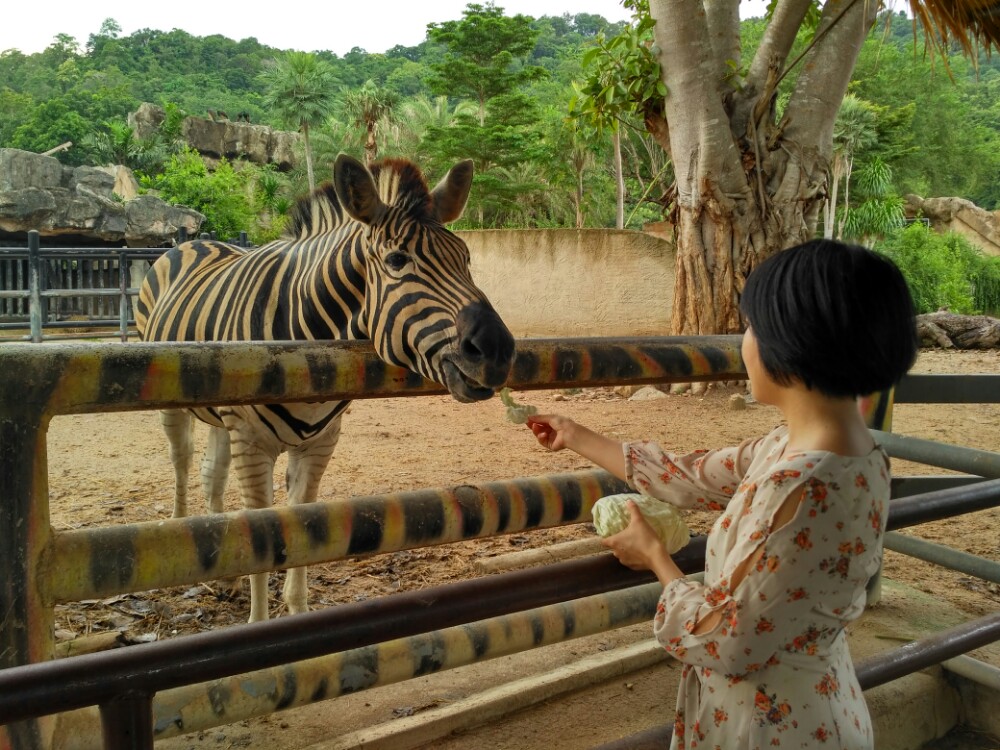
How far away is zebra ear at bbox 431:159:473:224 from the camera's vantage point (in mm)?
3309

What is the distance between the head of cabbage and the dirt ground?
4.66ft

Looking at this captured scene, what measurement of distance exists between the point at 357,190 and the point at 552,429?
1518 millimetres

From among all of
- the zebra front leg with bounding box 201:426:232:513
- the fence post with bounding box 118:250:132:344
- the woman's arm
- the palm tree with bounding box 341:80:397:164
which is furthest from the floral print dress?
the palm tree with bounding box 341:80:397:164

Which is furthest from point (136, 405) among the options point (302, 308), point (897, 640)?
point (897, 640)

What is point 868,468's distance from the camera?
4.21 feet

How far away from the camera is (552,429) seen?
6.02ft

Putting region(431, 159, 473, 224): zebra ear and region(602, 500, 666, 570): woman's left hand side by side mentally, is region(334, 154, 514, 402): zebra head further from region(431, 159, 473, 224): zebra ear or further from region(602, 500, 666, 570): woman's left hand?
region(602, 500, 666, 570): woman's left hand

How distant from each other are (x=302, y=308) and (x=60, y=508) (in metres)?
2.86

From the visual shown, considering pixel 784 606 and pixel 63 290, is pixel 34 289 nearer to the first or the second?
pixel 63 290

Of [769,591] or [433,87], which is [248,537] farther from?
[433,87]

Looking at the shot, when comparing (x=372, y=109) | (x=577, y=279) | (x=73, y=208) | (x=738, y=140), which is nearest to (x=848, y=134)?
(x=577, y=279)

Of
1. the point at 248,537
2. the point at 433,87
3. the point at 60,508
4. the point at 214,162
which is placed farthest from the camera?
the point at 214,162

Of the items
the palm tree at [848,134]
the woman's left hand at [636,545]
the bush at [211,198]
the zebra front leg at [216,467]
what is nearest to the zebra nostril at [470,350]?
the woman's left hand at [636,545]

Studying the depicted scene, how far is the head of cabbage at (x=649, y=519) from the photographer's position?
1.44m
